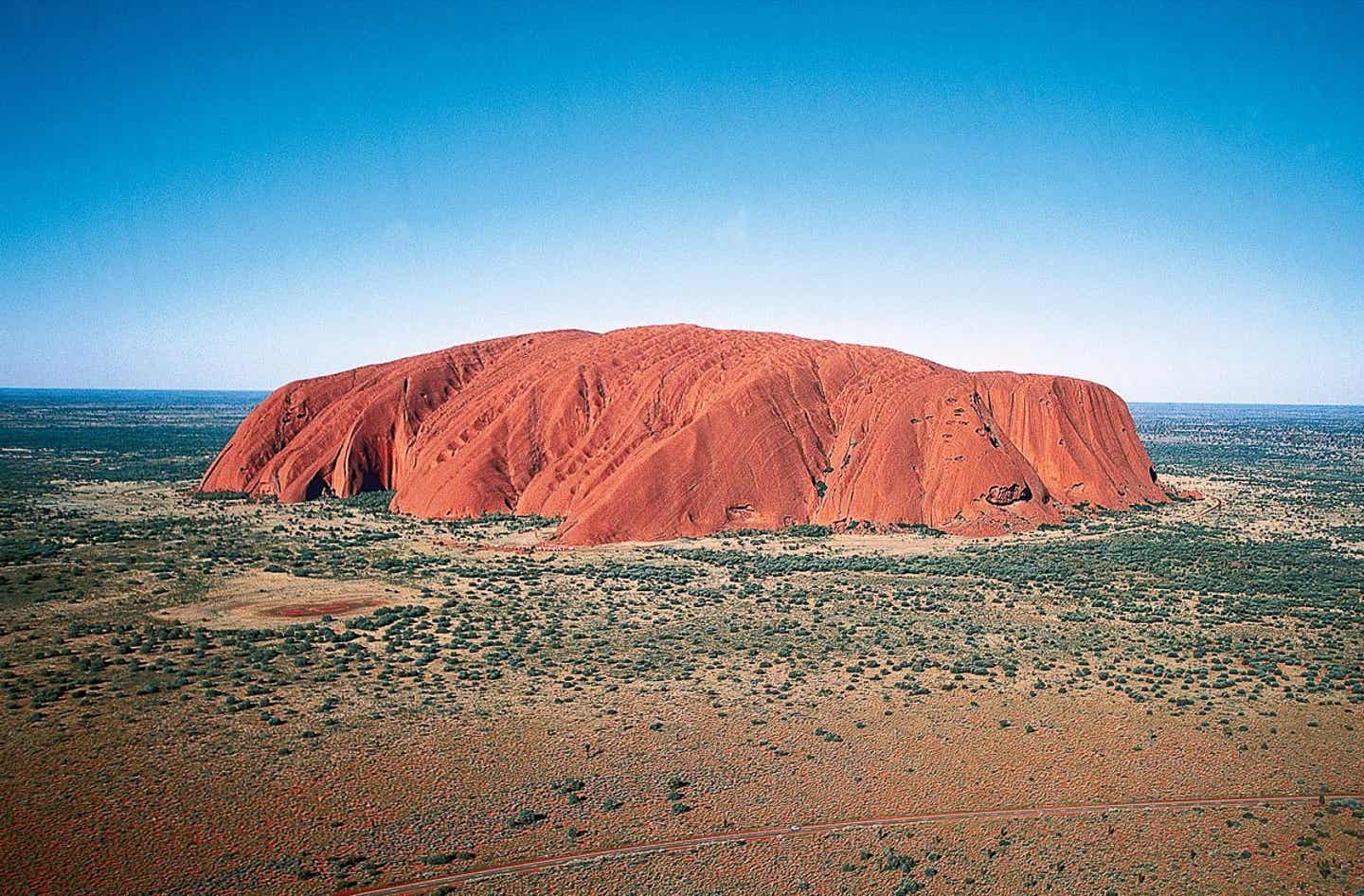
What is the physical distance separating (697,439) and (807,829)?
35.1 m

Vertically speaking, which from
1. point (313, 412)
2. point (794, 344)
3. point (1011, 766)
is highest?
point (794, 344)

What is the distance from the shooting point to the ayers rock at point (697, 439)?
47.5 m

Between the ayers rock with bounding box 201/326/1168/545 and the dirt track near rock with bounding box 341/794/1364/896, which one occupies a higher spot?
the ayers rock with bounding box 201/326/1168/545

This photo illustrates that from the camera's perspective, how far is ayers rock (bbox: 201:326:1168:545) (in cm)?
4747

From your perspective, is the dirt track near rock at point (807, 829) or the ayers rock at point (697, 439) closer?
the dirt track near rock at point (807, 829)

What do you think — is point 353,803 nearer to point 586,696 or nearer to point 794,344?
point 586,696

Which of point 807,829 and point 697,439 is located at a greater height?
point 697,439

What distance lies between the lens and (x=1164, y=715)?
19.2 m

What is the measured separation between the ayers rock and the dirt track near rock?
29.0 meters

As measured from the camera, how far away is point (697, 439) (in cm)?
4841

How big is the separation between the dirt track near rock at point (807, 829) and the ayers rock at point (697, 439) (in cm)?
2904

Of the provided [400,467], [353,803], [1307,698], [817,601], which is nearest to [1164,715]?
[1307,698]

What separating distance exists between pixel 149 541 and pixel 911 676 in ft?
136

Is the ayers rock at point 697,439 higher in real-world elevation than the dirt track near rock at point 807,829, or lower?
higher
